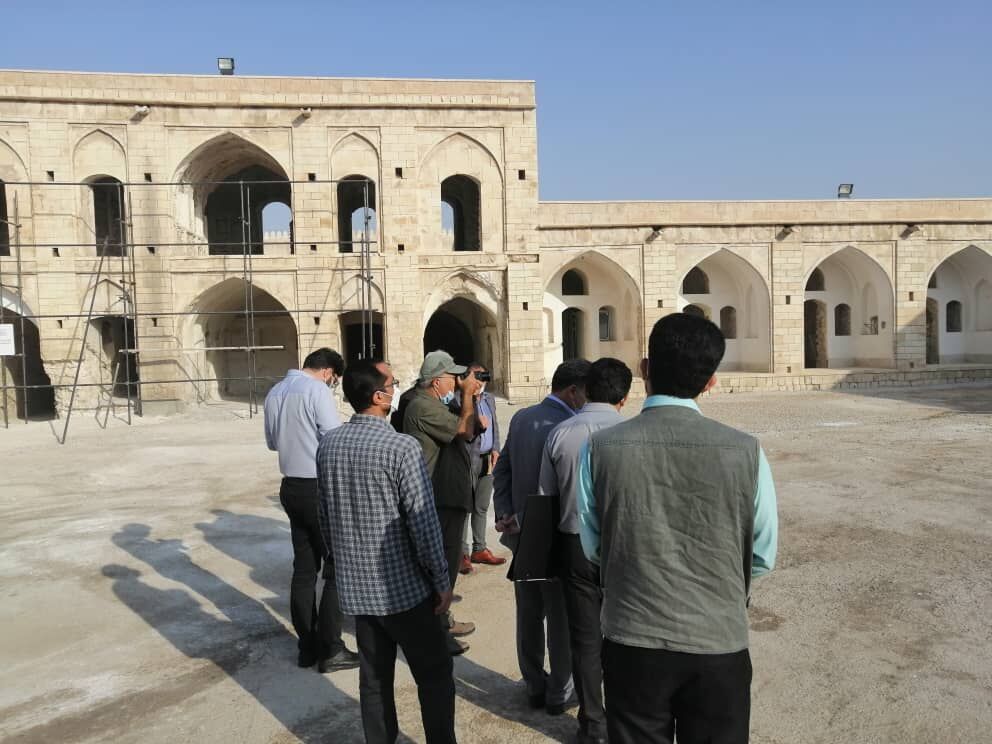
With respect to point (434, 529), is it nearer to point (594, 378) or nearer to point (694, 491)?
point (594, 378)

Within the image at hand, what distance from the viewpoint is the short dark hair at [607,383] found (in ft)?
9.63

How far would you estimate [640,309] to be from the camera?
19.6 m

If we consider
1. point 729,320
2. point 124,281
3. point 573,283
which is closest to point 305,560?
point 124,281

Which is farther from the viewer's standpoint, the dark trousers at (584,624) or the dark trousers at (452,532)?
the dark trousers at (452,532)

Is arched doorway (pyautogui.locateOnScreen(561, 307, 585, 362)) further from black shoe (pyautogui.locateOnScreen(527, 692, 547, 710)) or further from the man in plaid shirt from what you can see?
the man in plaid shirt

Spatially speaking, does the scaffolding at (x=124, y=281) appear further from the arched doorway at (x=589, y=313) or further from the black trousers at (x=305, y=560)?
the black trousers at (x=305, y=560)

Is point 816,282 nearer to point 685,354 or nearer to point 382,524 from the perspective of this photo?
point 382,524

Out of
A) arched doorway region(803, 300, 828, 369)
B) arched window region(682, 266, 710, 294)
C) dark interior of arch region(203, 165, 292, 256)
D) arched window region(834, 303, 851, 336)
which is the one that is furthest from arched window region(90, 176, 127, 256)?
arched window region(834, 303, 851, 336)

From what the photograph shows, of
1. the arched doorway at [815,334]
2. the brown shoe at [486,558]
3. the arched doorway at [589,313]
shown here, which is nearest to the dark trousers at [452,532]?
the brown shoe at [486,558]

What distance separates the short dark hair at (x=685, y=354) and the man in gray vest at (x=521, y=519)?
137 centimetres

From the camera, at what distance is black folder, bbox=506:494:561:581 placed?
270cm

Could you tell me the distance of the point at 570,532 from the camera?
9.14ft

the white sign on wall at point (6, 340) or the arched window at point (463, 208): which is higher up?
the arched window at point (463, 208)

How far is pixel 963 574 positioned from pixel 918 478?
3212mm
